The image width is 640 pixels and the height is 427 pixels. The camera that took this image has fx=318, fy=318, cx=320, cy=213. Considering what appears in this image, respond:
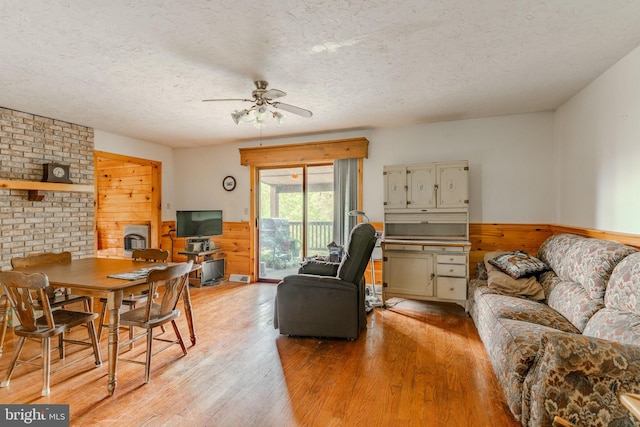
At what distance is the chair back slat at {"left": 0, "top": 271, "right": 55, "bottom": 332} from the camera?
2.05m

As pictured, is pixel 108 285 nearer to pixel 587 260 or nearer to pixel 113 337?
pixel 113 337

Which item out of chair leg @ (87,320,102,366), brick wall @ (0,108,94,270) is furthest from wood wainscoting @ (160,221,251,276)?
chair leg @ (87,320,102,366)

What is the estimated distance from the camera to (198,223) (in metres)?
5.32

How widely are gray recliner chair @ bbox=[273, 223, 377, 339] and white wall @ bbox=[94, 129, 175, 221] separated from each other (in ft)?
12.7

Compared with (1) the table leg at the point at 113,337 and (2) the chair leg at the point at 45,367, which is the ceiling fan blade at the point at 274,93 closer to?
(1) the table leg at the point at 113,337

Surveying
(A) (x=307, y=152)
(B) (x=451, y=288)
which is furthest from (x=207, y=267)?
(B) (x=451, y=288)

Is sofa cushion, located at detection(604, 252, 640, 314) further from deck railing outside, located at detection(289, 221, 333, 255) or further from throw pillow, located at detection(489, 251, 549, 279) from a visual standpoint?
deck railing outside, located at detection(289, 221, 333, 255)

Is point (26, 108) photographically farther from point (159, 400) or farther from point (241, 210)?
point (159, 400)

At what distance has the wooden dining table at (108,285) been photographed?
218 centimetres

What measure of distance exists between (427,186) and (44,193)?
4.97m

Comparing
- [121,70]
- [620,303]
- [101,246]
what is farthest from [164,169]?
[620,303]

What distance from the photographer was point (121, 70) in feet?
9.11

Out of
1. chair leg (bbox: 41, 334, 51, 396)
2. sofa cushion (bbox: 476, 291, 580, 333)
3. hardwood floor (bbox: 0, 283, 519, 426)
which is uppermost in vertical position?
sofa cushion (bbox: 476, 291, 580, 333)

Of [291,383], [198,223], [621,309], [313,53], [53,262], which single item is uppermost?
[313,53]
